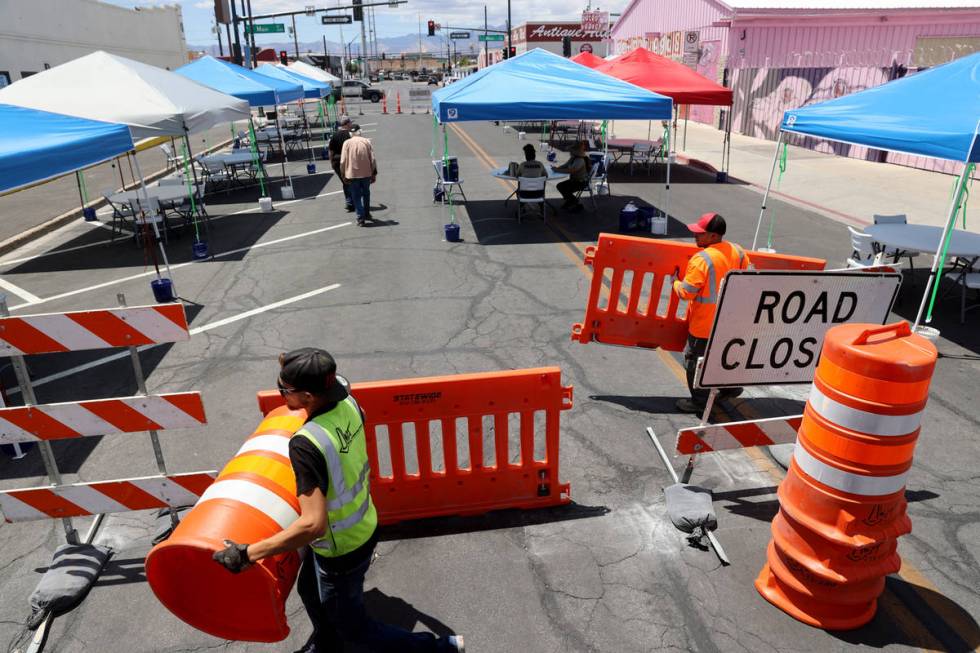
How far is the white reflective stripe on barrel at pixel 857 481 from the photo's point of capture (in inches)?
132

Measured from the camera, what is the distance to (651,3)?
130 feet

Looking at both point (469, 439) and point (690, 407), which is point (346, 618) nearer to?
point (469, 439)

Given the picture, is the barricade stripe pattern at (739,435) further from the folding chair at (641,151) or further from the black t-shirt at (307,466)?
the folding chair at (641,151)

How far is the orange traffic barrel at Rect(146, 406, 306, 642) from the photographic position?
2775 millimetres

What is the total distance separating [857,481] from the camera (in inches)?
132

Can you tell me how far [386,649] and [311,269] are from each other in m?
8.14

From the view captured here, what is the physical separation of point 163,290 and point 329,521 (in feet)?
23.7

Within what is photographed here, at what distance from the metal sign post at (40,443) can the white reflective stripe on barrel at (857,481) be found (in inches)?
183

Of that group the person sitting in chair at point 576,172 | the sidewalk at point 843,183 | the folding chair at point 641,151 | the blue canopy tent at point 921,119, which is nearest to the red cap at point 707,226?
the blue canopy tent at point 921,119

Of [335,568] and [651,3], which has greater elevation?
[651,3]

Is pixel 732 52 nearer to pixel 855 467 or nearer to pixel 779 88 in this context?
pixel 779 88

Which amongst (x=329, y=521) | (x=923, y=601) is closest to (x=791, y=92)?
(x=923, y=601)

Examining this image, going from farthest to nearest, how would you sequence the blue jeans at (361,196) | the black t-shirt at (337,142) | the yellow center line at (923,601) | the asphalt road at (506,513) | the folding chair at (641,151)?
the folding chair at (641,151), the black t-shirt at (337,142), the blue jeans at (361,196), the asphalt road at (506,513), the yellow center line at (923,601)

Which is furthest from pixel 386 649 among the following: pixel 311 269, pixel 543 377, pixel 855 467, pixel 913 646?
pixel 311 269
